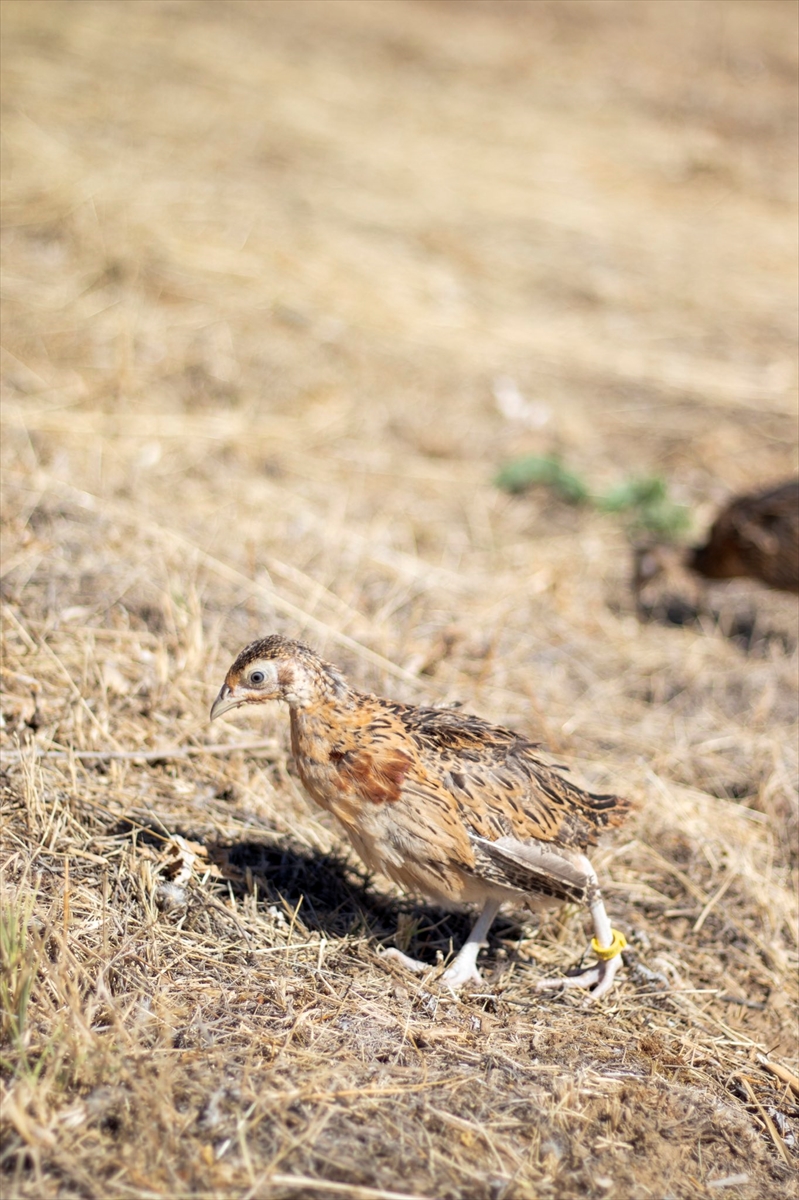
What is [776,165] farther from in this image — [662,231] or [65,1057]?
[65,1057]

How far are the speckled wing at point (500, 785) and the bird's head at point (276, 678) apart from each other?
1.26 feet

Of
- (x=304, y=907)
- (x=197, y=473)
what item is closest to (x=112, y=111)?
(x=197, y=473)

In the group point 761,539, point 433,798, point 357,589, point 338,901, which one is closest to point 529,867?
point 433,798

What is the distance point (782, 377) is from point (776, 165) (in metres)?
6.14

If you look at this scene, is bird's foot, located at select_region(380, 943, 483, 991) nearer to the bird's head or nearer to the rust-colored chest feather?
the rust-colored chest feather

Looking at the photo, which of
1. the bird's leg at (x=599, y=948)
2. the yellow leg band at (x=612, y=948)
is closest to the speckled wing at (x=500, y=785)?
the bird's leg at (x=599, y=948)

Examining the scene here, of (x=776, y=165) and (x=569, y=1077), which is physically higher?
(x=776, y=165)

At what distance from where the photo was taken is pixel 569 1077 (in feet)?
10.5

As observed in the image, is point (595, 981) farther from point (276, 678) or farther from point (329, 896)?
point (276, 678)

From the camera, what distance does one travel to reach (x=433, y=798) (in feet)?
11.6

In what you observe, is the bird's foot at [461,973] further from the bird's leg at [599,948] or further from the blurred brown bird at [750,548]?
the blurred brown bird at [750,548]

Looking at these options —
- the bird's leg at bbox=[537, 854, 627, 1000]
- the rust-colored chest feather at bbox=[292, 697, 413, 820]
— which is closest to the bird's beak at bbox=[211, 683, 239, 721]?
the rust-colored chest feather at bbox=[292, 697, 413, 820]

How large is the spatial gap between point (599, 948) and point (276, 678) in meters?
1.55

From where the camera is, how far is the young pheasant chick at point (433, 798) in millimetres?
3494
